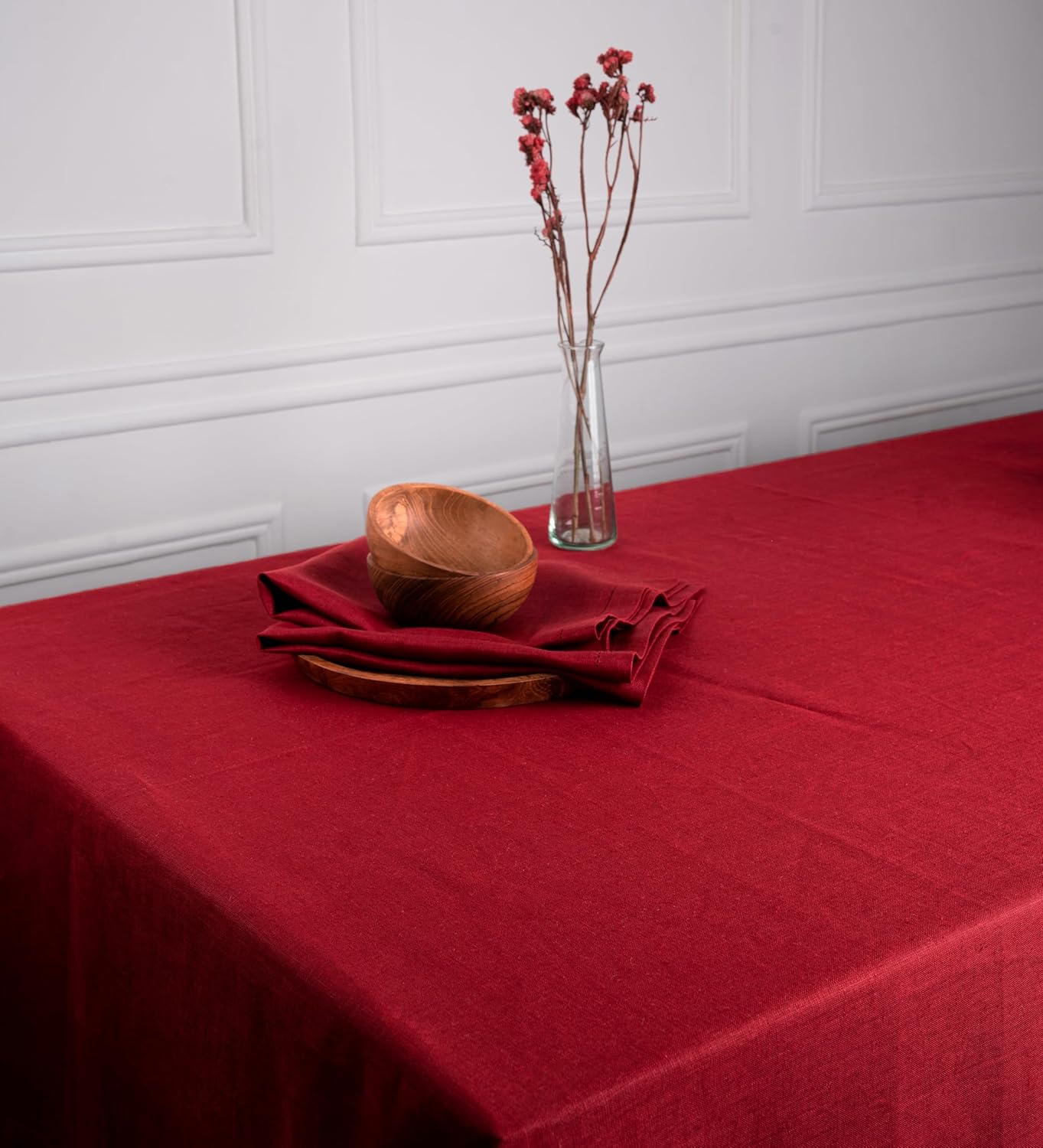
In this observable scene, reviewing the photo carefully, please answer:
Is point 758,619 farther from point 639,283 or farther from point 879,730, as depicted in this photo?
point 639,283

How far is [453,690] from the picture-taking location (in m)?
1.13

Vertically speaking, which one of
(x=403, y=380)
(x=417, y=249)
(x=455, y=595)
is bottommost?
(x=455, y=595)

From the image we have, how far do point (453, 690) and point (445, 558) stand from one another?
0.70ft

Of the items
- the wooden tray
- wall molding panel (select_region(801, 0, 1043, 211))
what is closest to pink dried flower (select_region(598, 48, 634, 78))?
the wooden tray

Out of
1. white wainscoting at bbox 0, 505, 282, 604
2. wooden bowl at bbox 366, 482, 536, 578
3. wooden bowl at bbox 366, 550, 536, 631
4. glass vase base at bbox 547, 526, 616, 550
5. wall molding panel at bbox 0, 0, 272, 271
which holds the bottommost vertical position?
white wainscoting at bbox 0, 505, 282, 604

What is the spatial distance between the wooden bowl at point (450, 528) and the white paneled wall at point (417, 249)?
0.42 m

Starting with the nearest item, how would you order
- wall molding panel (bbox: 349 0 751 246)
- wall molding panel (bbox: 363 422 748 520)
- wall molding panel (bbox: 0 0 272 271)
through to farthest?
wall molding panel (bbox: 0 0 272 271)
wall molding panel (bbox: 349 0 751 246)
wall molding panel (bbox: 363 422 748 520)

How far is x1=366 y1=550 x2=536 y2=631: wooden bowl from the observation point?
3.88ft

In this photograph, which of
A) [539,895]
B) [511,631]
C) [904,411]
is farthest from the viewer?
[904,411]

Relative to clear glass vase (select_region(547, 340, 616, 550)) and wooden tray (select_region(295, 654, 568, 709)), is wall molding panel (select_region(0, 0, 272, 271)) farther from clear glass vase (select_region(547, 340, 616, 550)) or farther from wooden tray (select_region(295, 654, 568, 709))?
wooden tray (select_region(295, 654, 568, 709))

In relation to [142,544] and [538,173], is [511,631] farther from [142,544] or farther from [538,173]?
[142,544]

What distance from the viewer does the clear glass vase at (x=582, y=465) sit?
1569mm

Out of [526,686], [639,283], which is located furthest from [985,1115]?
[639,283]

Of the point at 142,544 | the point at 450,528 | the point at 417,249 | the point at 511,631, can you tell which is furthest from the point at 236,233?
the point at 511,631
